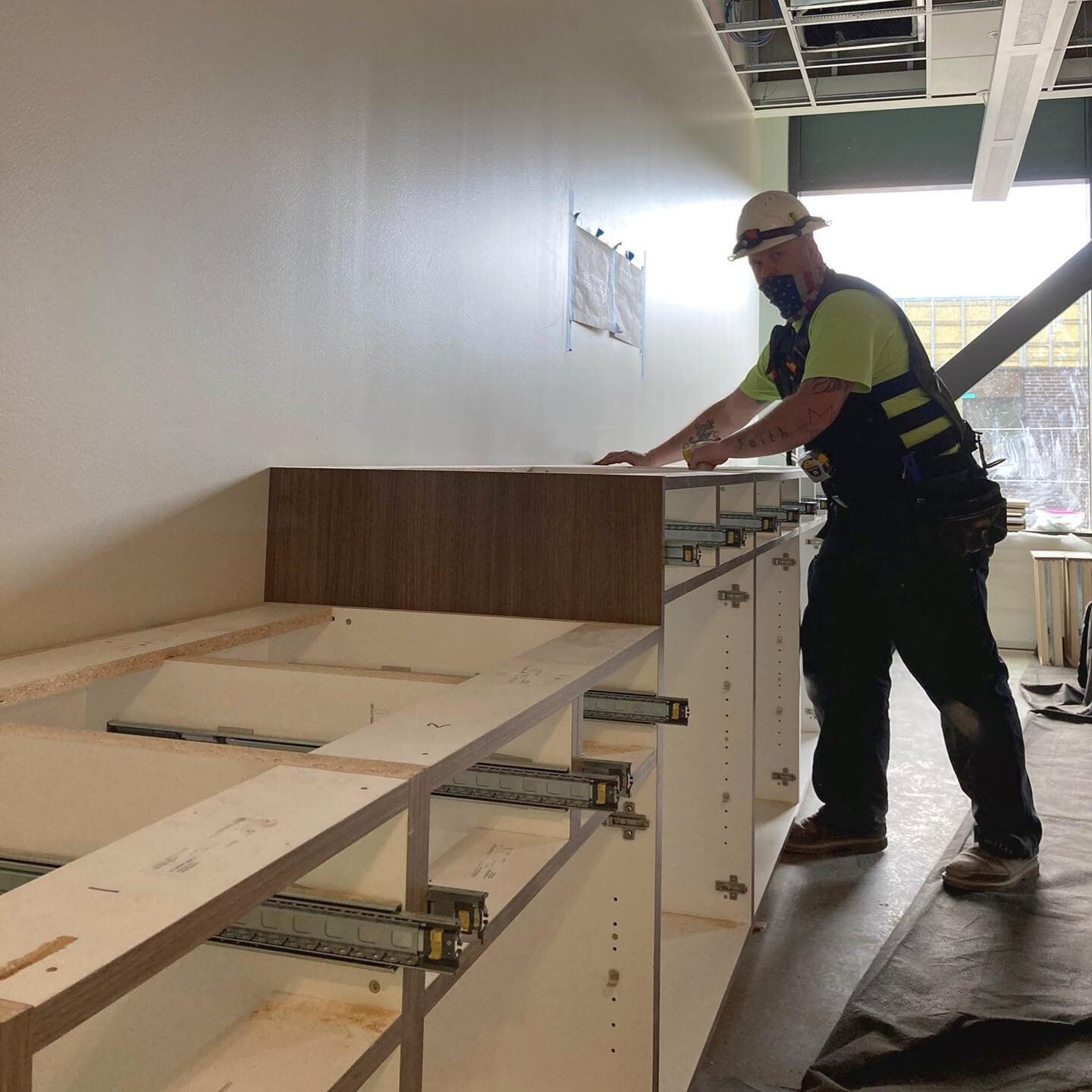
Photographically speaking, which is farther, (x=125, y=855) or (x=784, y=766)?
(x=784, y=766)

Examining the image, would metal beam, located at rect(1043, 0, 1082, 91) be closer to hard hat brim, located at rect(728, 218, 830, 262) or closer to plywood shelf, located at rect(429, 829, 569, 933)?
hard hat brim, located at rect(728, 218, 830, 262)

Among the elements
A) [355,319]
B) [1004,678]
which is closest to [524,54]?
[355,319]

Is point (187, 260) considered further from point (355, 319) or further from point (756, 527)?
point (756, 527)

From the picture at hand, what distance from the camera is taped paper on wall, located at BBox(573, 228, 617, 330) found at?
2.88 meters

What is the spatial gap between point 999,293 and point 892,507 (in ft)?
15.4

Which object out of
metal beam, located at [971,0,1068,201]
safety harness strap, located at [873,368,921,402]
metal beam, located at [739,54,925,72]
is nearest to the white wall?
safety harness strap, located at [873,368,921,402]

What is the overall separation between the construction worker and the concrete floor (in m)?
0.25

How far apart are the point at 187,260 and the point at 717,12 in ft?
12.6

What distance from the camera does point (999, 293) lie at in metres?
6.44

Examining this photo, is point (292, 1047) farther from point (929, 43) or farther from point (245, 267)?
point (929, 43)

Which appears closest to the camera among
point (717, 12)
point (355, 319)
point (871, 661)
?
point (355, 319)

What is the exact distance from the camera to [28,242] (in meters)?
1.12

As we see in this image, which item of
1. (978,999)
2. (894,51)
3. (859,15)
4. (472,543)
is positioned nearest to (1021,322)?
(859,15)

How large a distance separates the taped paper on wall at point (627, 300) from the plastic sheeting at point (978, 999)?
1841mm
